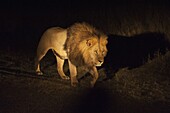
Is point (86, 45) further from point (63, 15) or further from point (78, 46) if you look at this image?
point (63, 15)

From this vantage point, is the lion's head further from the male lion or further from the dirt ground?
the dirt ground

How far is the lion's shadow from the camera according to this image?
28.4 feet

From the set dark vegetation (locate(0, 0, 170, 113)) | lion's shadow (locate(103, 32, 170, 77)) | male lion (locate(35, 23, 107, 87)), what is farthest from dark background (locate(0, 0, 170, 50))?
male lion (locate(35, 23, 107, 87))

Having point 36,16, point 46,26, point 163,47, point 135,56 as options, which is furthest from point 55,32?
point 36,16

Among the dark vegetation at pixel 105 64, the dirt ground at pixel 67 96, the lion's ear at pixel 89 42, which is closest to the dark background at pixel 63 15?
the dark vegetation at pixel 105 64

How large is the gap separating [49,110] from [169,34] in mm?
5160

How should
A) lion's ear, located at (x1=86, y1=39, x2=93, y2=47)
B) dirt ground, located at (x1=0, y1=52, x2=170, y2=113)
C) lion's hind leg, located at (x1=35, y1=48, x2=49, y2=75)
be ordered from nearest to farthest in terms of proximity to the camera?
dirt ground, located at (x1=0, y1=52, x2=170, y2=113) → lion's ear, located at (x1=86, y1=39, x2=93, y2=47) → lion's hind leg, located at (x1=35, y1=48, x2=49, y2=75)

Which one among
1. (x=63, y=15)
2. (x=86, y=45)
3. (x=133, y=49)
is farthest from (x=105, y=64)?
(x=63, y=15)

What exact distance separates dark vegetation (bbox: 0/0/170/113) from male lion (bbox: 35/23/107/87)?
0.40 m

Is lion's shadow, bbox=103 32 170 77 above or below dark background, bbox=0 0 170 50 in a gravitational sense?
below

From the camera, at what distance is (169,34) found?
9820mm

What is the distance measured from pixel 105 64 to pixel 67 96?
2.50 meters

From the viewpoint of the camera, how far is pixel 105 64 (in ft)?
28.4

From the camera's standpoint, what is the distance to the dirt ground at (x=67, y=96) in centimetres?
570
